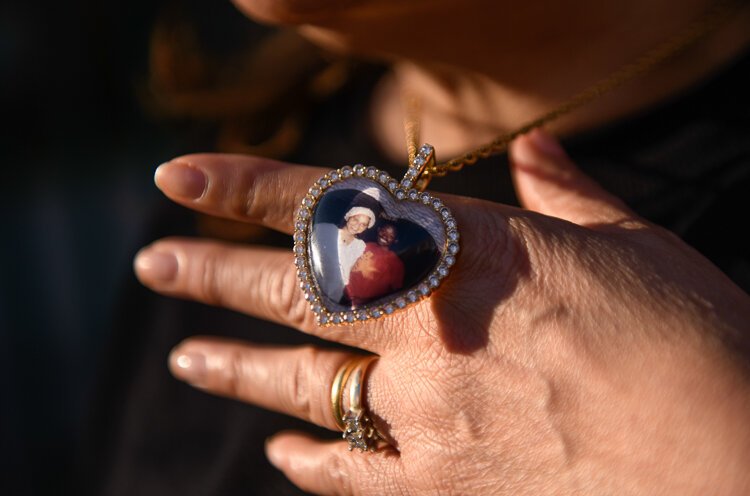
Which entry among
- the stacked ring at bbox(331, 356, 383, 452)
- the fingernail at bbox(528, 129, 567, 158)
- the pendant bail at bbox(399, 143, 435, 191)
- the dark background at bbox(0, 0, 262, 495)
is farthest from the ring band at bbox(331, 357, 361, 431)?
the dark background at bbox(0, 0, 262, 495)

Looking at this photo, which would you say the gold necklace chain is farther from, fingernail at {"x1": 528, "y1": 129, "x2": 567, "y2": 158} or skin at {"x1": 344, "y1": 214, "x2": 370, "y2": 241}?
skin at {"x1": 344, "y1": 214, "x2": 370, "y2": 241}

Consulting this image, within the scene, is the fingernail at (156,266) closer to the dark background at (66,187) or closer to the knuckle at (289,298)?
the knuckle at (289,298)

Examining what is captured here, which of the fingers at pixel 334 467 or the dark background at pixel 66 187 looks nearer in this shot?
the fingers at pixel 334 467

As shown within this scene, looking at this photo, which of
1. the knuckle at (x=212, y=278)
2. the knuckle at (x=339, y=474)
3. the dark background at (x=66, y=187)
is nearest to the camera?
the knuckle at (x=339, y=474)

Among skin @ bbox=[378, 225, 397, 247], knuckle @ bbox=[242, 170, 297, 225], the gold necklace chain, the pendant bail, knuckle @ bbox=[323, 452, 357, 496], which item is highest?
the gold necklace chain

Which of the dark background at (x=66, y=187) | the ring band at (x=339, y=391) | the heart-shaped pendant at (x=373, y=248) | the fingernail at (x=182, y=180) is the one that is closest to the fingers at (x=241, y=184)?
the fingernail at (x=182, y=180)

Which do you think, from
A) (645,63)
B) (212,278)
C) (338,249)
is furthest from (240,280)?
(645,63)

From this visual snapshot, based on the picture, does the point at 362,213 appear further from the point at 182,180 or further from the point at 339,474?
the point at 339,474
